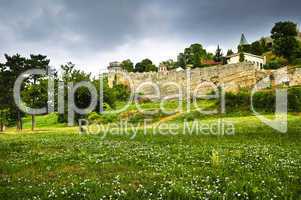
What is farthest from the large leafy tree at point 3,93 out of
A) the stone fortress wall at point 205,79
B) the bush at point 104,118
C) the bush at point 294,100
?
the bush at point 294,100

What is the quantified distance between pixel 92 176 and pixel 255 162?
780 centimetres

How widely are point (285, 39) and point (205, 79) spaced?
24.5m

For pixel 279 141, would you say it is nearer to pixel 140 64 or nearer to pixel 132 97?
pixel 132 97

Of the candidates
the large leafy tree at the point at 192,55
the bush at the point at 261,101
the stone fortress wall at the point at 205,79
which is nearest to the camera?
the bush at the point at 261,101

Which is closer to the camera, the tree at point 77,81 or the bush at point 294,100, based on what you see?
the tree at point 77,81

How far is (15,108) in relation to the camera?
9138 centimetres

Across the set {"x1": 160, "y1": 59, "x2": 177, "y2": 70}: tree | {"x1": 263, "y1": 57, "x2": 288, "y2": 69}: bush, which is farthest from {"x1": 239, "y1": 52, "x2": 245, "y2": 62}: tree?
{"x1": 160, "y1": 59, "x2": 177, "y2": 70}: tree

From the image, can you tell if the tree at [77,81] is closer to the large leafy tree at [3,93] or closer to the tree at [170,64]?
the large leafy tree at [3,93]

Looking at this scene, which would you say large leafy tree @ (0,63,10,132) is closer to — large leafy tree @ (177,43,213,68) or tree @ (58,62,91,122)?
tree @ (58,62,91,122)

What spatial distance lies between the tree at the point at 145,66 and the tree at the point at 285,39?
5753cm

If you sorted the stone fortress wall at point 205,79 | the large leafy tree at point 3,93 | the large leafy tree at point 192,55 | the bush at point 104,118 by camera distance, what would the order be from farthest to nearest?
the large leafy tree at point 192,55
the stone fortress wall at point 205,79
the large leafy tree at point 3,93
the bush at point 104,118

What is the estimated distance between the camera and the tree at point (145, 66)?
165125 millimetres

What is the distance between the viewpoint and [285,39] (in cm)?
11294

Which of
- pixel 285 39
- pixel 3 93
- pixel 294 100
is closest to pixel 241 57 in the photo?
pixel 285 39
